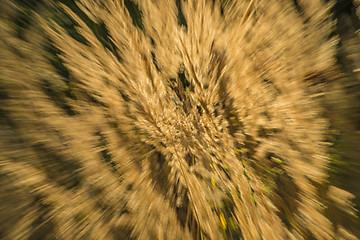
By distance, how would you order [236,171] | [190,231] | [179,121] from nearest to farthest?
[236,171], [190,231], [179,121]

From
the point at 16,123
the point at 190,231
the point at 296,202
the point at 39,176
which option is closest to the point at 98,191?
the point at 39,176

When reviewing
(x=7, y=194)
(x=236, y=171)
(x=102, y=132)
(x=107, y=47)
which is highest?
(x=107, y=47)

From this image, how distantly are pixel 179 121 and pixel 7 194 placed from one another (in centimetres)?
87

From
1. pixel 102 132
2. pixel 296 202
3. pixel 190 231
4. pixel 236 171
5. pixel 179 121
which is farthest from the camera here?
pixel 179 121

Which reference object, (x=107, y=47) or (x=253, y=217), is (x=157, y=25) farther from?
(x=253, y=217)

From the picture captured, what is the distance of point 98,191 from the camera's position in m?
0.92

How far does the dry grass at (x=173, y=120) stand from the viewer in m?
0.53

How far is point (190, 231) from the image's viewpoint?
115 centimetres

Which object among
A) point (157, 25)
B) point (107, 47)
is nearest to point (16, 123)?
point (107, 47)

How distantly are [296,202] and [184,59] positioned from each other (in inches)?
32.3

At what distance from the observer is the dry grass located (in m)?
0.53

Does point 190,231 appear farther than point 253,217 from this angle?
Yes

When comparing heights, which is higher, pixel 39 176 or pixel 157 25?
pixel 157 25

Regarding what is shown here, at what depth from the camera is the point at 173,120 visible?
1274mm
